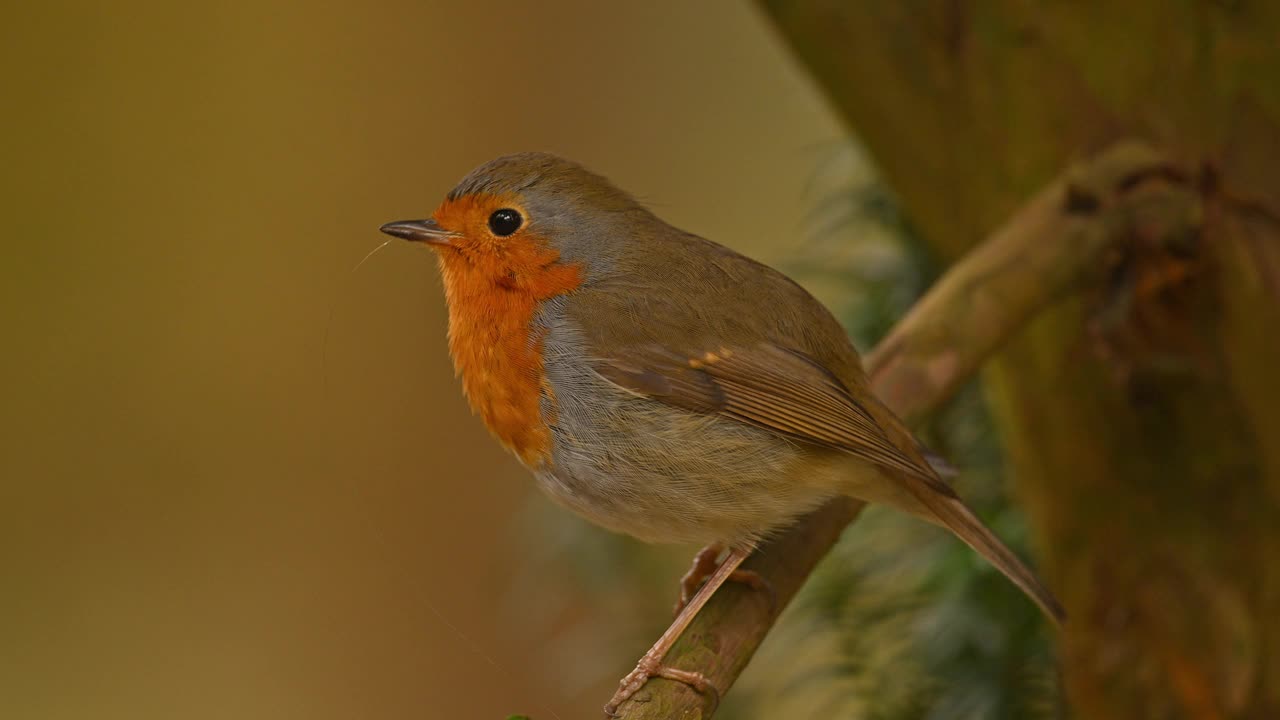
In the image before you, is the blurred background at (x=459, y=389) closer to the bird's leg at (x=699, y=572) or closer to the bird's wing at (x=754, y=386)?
the bird's leg at (x=699, y=572)

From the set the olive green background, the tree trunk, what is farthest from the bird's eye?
the olive green background

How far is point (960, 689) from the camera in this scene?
99.3 inches

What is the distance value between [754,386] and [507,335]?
0.38 m

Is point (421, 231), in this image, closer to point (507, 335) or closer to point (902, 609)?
point (507, 335)

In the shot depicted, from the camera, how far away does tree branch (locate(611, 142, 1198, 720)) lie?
1.90 meters

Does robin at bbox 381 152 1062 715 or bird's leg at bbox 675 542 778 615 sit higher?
robin at bbox 381 152 1062 715

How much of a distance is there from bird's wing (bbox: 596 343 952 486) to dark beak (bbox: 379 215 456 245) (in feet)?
1.13

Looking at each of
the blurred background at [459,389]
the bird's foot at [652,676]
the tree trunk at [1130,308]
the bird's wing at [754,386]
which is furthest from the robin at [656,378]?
the tree trunk at [1130,308]

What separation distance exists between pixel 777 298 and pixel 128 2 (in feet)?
11.8

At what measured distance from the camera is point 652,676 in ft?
5.71

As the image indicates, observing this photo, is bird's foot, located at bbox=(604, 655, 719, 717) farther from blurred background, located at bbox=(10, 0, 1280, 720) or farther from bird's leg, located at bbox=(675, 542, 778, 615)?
blurred background, located at bbox=(10, 0, 1280, 720)

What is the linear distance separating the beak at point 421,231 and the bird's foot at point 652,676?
0.74 meters

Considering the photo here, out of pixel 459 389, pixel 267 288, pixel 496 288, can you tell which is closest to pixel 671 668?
pixel 496 288

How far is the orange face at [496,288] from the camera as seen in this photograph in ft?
6.69
